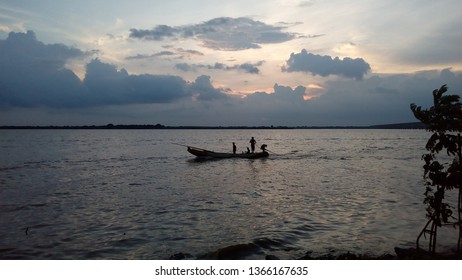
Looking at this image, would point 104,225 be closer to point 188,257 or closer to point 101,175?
point 188,257

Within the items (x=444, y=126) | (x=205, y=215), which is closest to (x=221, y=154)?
(x=205, y=215)

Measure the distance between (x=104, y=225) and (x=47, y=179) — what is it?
21.7 metres

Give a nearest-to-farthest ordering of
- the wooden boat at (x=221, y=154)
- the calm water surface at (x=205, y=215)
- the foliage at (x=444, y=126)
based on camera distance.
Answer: the foliage at (x=444, y=126) → the calm water surface at (x=205, y=215) → the wooden boat at (x=221, y=154)

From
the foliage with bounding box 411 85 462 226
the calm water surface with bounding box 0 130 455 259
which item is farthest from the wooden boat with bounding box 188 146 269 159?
the foliage with bounding box 411 85 462 226

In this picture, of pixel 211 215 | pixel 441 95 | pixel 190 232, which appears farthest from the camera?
pixel 211 215

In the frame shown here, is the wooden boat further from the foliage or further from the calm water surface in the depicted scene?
the foliage

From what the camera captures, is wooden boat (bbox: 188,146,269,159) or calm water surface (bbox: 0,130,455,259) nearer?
calm water surface (bbox: 0,130,455,259)

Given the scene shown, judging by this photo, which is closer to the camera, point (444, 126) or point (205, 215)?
point (444, 126)

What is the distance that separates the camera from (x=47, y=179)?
3691 centimetres

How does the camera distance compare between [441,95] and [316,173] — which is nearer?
[441,95]

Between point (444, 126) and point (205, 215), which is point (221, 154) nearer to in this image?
point (205, 215)

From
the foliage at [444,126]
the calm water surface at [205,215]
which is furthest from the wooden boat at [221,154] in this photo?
the foliage at [444,126]

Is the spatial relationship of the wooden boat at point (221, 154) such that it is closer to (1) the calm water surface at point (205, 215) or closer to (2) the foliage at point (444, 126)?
(1) the calm water surface at point (205, 215)
